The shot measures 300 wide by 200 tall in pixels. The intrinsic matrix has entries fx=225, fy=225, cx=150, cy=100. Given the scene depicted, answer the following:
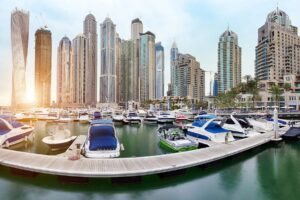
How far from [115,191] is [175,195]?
11.8 feet

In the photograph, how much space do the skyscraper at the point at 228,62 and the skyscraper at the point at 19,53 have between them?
13870 centimetres

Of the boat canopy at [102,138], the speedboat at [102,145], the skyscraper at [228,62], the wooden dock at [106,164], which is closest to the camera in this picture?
the wooden dock at [106,164]

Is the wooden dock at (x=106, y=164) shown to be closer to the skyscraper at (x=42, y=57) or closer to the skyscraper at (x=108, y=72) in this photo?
the skyscraper at (x=108, y=72)

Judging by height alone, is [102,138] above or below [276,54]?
below

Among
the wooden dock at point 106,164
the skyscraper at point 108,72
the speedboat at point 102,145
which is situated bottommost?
the wooden dock at point 106,164

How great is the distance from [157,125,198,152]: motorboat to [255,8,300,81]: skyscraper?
109m

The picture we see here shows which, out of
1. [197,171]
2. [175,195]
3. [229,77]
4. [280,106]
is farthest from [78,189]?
[229,77]

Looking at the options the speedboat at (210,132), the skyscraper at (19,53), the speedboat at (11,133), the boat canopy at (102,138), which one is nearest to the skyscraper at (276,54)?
the speedboat at (210,132)

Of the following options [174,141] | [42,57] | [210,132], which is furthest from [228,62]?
[174,141]

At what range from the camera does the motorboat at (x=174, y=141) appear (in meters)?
21.7

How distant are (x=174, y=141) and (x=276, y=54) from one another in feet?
409

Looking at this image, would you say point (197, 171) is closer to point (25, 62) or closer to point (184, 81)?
point (25, 62)

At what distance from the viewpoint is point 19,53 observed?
12575 centimetres

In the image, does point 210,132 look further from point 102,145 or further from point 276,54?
point 276,54
